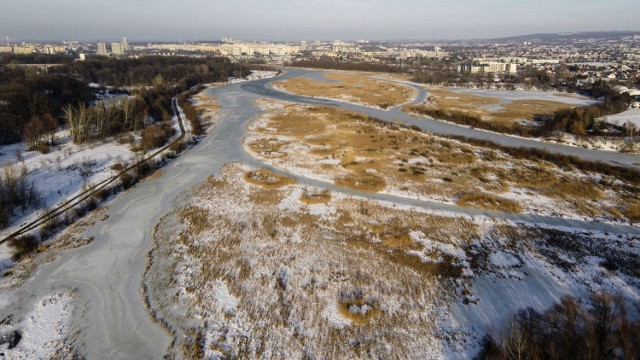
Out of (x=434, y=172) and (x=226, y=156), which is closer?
(x=434, y=172)

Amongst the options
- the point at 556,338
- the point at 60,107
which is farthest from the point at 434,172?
the point at 60,107

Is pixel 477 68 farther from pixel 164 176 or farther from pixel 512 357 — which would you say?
pixel 512 357

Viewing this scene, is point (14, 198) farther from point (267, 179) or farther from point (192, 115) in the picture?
point (192, 115)

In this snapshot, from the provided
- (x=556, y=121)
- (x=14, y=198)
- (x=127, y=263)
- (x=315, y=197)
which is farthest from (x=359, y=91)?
(x=127, y=263)

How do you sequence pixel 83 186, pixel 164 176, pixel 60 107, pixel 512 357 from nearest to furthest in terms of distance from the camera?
pixel 512 357
pixel 83 186
pixel 164 176
pixel 60 107

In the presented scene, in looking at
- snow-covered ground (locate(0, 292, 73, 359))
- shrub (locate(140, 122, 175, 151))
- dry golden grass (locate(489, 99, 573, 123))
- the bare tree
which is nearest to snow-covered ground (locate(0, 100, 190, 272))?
shrub (locate(140, 122, 175, 151))

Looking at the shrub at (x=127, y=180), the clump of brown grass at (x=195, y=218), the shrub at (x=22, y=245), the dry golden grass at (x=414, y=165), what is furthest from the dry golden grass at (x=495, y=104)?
the shrub at (x=22, y=245)

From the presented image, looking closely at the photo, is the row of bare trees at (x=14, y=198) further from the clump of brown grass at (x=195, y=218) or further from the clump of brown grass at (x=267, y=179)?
the clump of brown grass at (x=267, y=179)
